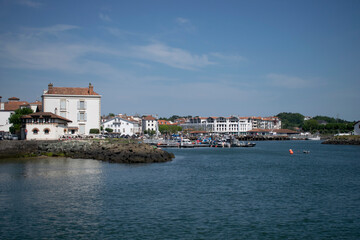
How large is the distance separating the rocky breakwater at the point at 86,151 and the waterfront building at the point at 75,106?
13.0 metres

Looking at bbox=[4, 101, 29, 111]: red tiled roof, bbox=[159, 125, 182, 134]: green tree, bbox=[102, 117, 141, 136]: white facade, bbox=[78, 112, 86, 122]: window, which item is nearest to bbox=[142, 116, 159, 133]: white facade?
bbox=[159, 125, 182, 134]: green tree

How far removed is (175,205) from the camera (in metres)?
21.6

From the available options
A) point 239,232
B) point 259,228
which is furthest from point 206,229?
point 259,228

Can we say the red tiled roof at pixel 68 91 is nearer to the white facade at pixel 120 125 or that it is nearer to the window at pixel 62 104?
the window at pixel 62 104

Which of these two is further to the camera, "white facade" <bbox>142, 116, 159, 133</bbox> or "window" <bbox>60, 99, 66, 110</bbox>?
"white facade" <bbox>142, 116, 159, 133</bbox>

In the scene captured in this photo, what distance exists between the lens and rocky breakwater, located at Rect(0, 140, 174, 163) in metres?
44.6

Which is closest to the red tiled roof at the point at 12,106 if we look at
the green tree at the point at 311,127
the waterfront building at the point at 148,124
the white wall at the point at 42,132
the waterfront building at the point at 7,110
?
the waterfront building at the point at 7,110

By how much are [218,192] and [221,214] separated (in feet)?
19.5

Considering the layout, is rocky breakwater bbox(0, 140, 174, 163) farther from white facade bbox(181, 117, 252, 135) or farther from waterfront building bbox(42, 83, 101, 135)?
white facade bbox(181, 117, 252, 135)

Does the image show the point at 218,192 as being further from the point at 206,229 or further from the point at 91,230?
the point at 91,230

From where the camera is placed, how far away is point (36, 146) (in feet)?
160

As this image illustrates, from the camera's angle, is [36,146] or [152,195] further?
[36,146]

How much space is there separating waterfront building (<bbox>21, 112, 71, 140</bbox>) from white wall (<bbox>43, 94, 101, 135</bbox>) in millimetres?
8676

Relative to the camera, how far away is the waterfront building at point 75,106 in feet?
206
